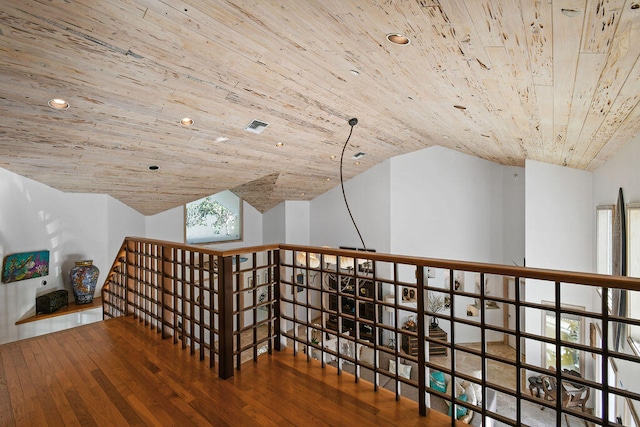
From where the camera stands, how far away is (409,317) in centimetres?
861

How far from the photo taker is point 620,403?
15.0 feet

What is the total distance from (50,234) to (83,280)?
33.0 inches

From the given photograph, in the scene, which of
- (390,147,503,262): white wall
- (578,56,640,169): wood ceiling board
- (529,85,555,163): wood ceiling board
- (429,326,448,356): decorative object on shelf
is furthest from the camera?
(390,147,503,262): white wall

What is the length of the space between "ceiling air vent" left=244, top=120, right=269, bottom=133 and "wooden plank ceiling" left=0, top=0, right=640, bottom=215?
0.11 metres

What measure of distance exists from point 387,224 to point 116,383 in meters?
6.95

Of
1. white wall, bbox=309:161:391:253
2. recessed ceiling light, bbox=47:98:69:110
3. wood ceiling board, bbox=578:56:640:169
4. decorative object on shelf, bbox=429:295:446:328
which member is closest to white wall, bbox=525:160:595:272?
wood ceiling board, bbox=578:56:640:169

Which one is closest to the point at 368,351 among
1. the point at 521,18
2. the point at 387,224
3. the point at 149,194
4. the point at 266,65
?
the point at 387,224

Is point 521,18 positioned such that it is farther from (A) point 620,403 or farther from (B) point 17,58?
(A) point 620,403

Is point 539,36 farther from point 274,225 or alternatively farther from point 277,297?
point 274,225

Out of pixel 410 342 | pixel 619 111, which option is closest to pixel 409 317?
pixel 410 342

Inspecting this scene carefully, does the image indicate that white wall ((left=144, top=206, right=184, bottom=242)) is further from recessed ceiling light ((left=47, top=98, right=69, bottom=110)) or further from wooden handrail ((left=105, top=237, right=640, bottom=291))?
wooden handrail ((left=105, top=237, right=640, bottom=291))

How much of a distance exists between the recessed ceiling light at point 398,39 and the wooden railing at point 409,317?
1.38 metres

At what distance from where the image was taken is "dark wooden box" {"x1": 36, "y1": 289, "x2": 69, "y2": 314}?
179 inches

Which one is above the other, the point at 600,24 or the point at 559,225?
the point at 600,24
